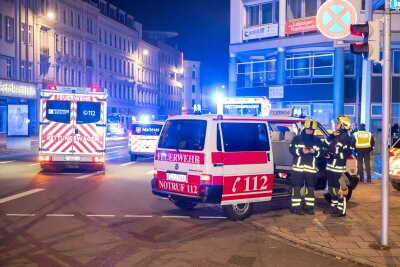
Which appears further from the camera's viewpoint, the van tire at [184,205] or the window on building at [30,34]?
the window on building at [30,34]

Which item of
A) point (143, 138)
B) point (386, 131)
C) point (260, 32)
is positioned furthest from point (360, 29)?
point (260, 32)

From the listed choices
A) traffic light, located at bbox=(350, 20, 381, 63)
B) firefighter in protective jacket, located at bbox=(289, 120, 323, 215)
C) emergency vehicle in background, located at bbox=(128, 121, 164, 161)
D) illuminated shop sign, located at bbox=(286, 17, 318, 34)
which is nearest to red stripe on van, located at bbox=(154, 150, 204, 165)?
firefighter in protective jacket, located at bbox=(289, 120, 323, 215)

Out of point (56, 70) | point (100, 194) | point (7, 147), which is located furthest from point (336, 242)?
point (56, 70)

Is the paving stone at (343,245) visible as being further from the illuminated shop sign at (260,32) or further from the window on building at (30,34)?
the window on building at (30,34)

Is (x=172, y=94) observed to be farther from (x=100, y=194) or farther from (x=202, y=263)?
(x=202, y=263)

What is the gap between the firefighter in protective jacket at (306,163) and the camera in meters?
10.2

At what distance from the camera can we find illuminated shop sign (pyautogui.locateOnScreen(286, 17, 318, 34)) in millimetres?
34375

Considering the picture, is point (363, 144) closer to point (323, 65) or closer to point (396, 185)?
point (396, 185)

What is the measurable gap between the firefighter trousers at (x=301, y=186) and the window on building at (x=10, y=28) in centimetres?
4040

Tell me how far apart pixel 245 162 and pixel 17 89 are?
39.5 m

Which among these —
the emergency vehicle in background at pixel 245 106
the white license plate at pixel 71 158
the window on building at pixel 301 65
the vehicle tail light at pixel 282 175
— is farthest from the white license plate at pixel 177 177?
the window on building at pixel 301 65

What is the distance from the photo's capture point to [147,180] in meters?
16.3

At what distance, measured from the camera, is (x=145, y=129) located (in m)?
23.7

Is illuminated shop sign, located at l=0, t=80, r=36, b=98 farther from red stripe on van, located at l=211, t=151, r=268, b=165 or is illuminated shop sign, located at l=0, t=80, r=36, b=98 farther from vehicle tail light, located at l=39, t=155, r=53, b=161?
red stripe on van, located at l=211, t=151, r=268, b=165
